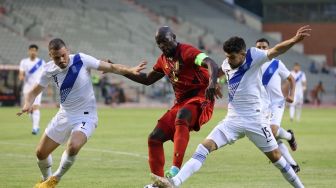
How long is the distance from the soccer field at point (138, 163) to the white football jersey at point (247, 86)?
6.21 ft

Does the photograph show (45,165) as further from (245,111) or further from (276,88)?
(276,88)

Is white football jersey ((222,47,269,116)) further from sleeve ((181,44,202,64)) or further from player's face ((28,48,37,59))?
player's face ((28,48,37,59))

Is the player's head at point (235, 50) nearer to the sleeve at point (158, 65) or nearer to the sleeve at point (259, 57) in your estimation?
the sleeve at point (259, 57)

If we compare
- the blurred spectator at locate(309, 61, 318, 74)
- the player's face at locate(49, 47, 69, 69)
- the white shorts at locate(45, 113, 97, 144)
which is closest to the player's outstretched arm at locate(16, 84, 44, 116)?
the white shorts at locate(45, 113, 97, 144)

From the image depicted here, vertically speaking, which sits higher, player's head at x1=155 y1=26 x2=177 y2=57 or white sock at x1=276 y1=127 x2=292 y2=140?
player's head at x1=155 y1=26 x2=177 y2=57

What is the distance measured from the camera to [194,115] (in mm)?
12539

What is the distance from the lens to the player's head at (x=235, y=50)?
11.7m

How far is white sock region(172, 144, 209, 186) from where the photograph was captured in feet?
37.2

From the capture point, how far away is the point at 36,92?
13.2 m

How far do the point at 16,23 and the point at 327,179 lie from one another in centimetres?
4131

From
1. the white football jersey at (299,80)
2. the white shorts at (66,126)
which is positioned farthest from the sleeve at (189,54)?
the white football jersey at (299,80)

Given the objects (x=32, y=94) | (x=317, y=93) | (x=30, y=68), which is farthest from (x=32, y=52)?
(x=317, y=93)

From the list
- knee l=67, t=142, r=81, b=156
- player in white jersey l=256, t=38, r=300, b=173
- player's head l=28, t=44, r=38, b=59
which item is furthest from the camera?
player's head l=28, t=44, r=38, b=59

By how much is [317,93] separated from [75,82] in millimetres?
49268
